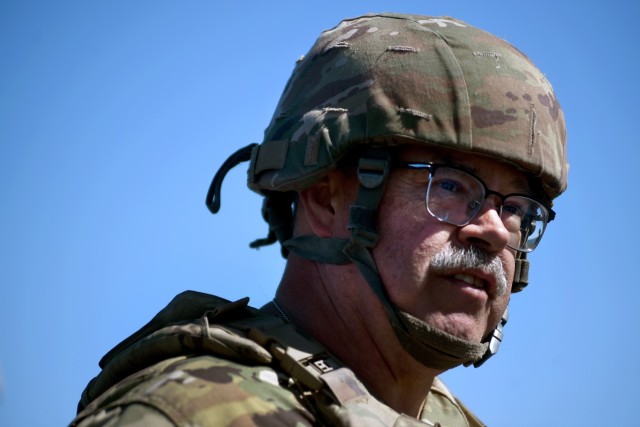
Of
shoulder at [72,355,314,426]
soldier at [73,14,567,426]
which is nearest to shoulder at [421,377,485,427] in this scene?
soldier at [73,14,567,426]

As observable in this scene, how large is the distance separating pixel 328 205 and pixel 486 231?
911 mm

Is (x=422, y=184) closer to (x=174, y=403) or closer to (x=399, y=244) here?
(x=399, y=244)

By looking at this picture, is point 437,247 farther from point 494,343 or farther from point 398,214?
point 494,343

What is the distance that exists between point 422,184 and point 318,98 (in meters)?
0.82

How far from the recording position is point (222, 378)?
485cm

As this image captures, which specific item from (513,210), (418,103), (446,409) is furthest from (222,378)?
(446,409)

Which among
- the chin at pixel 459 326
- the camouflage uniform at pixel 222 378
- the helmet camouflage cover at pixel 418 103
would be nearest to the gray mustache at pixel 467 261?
the chin at pixel 459 326

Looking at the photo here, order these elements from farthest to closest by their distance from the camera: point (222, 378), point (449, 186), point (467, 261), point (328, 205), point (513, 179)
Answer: point (328, 205) < point (513, 179) < point (449, 186) < point (467, 261) < point (222, 378)

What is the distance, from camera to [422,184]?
573cm

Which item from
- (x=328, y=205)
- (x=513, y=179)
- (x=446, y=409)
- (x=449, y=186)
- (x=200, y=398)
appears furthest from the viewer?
(x=446, y=409)

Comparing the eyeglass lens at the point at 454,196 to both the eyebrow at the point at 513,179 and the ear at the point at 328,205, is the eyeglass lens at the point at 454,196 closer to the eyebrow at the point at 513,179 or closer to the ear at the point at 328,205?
the eyebrow at the point at 513,179

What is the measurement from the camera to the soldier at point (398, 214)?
5.58 meters

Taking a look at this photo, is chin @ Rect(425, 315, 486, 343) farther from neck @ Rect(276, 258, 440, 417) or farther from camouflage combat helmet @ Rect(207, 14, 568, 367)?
neck @ Rect(276, 258, 440, 417)

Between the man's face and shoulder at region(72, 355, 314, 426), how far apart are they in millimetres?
925
